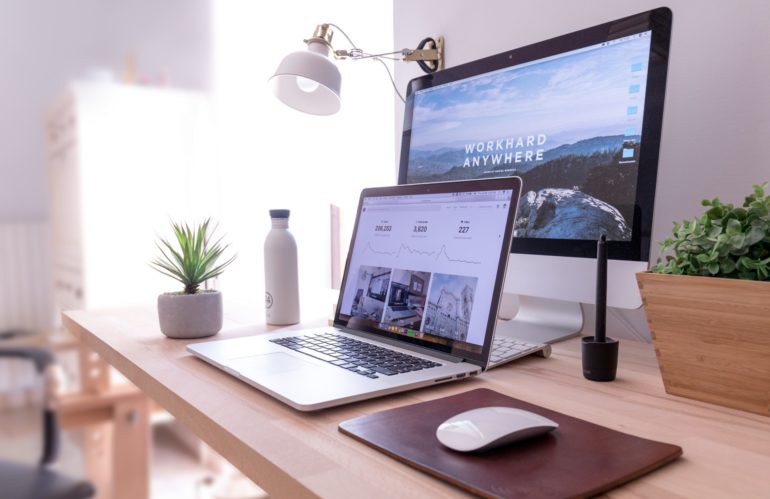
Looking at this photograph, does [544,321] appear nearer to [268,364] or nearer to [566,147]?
[566,147]

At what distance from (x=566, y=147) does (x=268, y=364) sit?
52cm

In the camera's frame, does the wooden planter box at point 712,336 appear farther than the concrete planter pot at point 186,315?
No

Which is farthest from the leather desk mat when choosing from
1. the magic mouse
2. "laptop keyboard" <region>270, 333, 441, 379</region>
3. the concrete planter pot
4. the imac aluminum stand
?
the concrete planter pot

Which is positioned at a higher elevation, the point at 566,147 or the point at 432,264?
the point at 566,147

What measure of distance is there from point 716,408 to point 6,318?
1431 mm

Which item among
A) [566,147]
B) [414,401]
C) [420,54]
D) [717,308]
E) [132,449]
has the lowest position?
[132,449]

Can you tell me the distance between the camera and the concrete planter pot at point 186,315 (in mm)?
916

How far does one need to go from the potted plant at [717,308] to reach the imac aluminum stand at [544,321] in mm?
265

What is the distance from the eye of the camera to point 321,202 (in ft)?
6.29

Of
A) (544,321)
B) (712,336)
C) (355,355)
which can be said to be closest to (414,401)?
(355,355)

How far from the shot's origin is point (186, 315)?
0.92m

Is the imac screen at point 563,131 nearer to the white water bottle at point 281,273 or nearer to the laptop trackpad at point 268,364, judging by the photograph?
the white water bottle at point 281,273

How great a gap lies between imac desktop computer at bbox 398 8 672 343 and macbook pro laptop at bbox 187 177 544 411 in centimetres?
15

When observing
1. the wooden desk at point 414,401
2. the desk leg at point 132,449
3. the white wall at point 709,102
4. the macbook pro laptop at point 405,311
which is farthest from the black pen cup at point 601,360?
the desk leg at point 132,449
